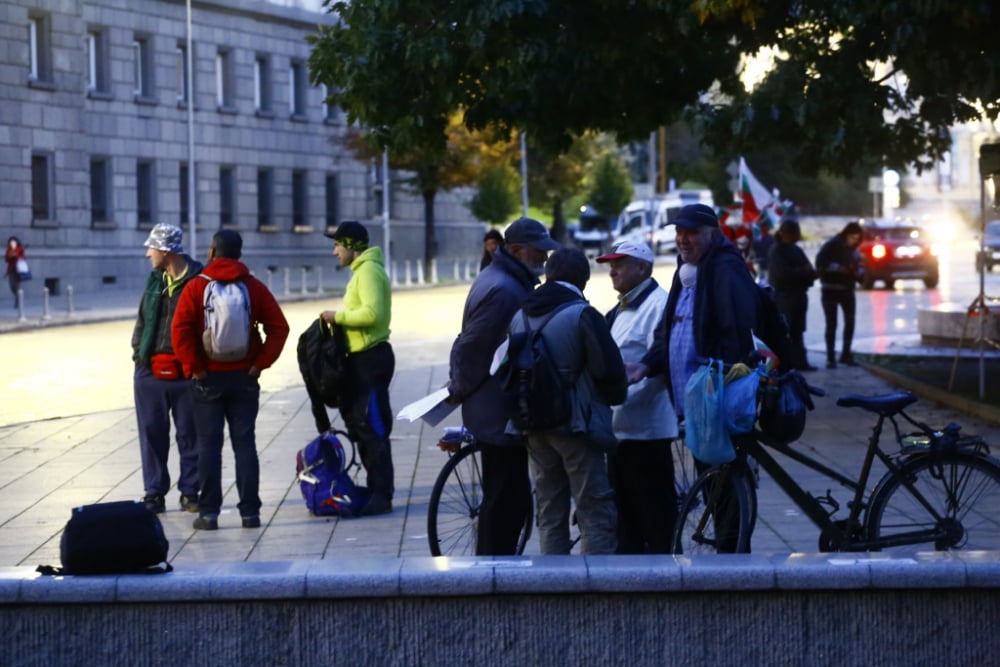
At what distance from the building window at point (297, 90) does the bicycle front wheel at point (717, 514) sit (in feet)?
166

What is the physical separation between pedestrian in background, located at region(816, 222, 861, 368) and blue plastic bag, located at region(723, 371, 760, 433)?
13833 millimetres

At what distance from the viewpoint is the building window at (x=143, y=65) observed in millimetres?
50375

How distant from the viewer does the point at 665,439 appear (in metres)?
8.38

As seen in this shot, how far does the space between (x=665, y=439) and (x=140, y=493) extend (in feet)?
16.4

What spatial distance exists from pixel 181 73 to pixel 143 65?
1619mm

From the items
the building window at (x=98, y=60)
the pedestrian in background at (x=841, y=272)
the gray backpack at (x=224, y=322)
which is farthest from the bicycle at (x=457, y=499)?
the building window at (x=98, y=60)

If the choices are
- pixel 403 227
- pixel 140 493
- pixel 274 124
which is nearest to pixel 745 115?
pixel 140 493

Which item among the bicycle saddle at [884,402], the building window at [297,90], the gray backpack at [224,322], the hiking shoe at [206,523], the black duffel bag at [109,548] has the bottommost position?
the hiking shoe at [206,523]

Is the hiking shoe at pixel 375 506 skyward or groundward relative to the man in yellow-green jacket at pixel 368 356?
groundward

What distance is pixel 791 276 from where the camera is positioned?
20734mm

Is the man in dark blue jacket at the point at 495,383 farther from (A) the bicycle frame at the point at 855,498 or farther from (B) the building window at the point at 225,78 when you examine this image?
(B) the building window at the point at 225,78

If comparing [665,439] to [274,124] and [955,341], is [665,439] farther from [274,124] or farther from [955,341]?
[274,124]

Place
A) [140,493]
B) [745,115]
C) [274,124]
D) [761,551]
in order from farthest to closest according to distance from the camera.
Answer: [274,124]
[745,115]
[140,493]
[761,551]

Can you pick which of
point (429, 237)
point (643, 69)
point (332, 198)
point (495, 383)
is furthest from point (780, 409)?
point (332, 198)
